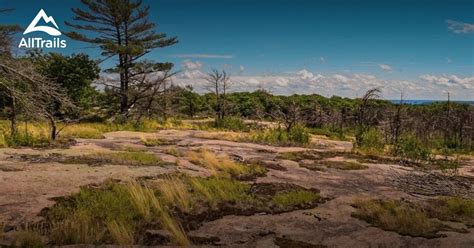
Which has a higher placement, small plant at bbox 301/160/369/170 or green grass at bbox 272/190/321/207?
green grass at bbox 272/190/321/207

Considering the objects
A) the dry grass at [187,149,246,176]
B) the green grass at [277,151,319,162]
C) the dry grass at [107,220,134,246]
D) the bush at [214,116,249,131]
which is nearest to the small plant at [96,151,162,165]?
the dry grass at [187,149,246,176]

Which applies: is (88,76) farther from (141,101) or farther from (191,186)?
(191,186)

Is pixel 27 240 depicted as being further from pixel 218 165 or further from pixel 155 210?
pixel 218 165

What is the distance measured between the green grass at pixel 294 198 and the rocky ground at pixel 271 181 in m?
0.41

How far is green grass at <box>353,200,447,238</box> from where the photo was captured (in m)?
8.61

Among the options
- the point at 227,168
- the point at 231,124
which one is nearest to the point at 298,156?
the point at 227,168

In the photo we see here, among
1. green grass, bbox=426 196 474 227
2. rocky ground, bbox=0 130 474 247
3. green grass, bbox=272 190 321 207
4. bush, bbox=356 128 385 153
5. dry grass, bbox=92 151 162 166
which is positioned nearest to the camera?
rocky ground, bbox=0 130 474 247

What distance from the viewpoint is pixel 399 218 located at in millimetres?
9070

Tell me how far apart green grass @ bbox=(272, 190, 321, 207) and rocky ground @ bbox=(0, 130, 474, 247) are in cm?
41

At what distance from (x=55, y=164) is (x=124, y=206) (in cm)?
594

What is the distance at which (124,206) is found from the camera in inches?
371

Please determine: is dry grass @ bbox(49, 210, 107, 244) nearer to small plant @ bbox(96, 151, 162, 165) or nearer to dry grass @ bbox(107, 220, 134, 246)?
dry grass @ bbox(107, 220, 134, 246)

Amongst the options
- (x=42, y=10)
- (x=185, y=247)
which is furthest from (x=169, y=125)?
(x=185, y=247)

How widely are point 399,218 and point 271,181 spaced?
502 cm
